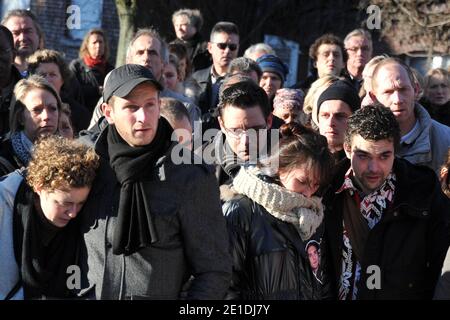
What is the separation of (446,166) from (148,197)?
186 cm

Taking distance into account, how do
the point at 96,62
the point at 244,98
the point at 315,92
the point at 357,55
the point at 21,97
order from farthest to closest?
the point at 96,62, the point at 357,55, the point at 315,92, the point at 21,97, the point at 244,98

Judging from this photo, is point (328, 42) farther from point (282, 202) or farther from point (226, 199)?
point (282, 202)

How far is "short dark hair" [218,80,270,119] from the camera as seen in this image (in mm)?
4867

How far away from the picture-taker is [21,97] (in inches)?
205

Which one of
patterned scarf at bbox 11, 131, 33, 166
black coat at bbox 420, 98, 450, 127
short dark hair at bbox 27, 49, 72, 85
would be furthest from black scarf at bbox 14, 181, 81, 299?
black coat at bbox 420, 98, 450, 127

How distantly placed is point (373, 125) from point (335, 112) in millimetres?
819

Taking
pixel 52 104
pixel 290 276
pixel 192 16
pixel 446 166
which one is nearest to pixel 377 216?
pixel 446 166

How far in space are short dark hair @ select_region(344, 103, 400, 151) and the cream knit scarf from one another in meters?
0.69

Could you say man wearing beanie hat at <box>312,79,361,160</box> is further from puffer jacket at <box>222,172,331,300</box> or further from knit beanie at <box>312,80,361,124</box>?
puffer jacket at <box>222,172,331,300</box>

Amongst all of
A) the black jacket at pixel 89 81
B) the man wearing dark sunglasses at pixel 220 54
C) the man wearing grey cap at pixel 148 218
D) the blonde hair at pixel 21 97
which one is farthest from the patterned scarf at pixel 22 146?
the man wearing dark sunglasses at pixel 220 54

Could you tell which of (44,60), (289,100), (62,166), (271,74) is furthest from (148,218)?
(271,74)
